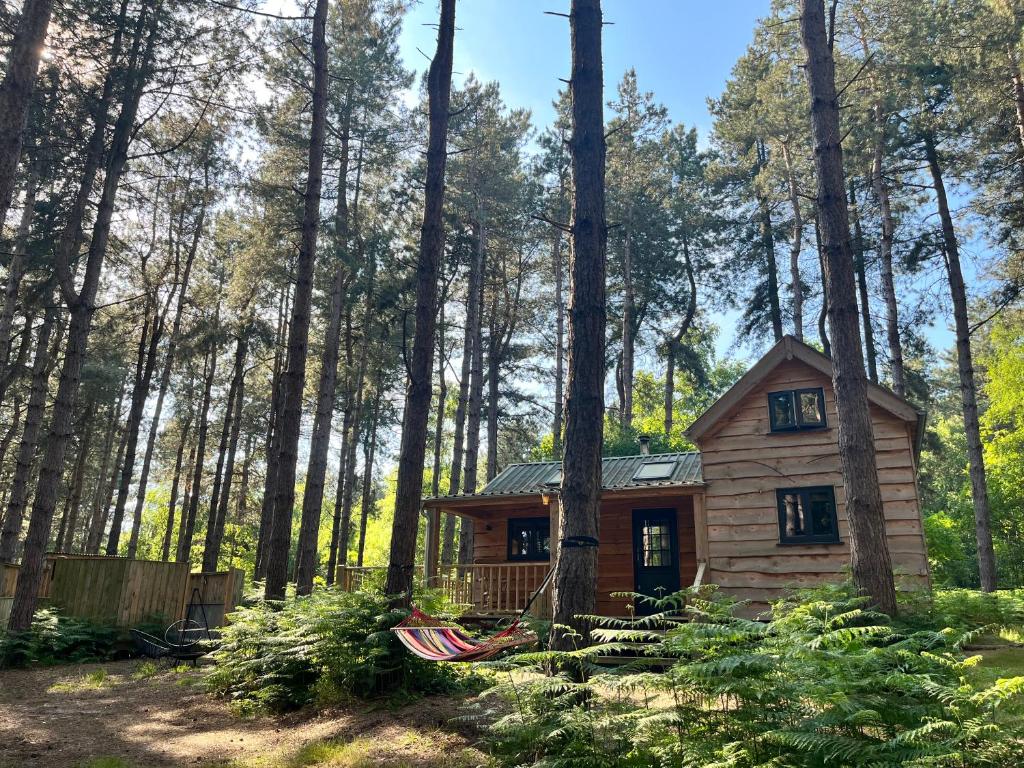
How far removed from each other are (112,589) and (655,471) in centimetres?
1145

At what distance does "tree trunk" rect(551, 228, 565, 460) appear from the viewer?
24.9 metres

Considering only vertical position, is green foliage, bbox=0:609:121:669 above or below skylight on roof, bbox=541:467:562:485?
below

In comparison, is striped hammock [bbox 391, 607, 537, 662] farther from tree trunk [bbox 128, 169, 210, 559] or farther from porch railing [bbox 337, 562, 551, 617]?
tree trunk [bbox 128, 169, 210, 559]

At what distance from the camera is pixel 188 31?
44.1 ft

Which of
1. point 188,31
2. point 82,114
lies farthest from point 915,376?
point 82,114

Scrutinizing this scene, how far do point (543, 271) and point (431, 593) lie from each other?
66.3ft

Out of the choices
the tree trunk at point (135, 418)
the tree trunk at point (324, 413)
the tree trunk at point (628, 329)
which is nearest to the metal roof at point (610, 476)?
the tree trunk at point (324, 413)

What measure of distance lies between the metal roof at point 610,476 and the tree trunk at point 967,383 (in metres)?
6.04

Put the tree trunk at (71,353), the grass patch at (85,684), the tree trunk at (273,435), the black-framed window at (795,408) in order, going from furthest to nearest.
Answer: the tree trunk at (273,435), the black-framed window at (795,408), the tree trunk at (71,353), the grass patch at (85,684)

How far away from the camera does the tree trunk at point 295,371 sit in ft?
31.7

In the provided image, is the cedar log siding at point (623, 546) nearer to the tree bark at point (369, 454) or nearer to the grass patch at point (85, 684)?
the grass patch at point (85, 684)

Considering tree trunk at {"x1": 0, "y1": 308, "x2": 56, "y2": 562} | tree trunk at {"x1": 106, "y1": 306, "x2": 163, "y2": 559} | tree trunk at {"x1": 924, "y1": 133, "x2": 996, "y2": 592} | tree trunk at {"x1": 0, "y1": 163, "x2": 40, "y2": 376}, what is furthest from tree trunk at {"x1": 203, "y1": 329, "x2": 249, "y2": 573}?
tree trunk at {"x1": 924, "y1": 133, "x2": 996, "y2": 592}

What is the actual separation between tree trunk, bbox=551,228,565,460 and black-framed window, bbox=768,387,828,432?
12521 millimetres

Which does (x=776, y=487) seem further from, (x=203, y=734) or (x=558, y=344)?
(x=558, y=344)
